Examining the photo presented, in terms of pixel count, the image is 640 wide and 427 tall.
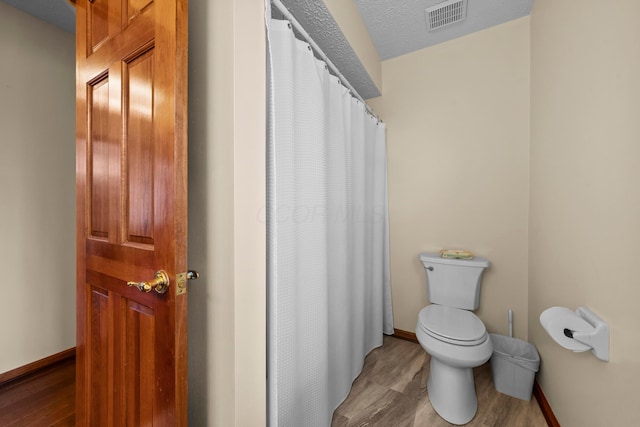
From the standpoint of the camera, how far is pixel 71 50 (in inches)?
75.5

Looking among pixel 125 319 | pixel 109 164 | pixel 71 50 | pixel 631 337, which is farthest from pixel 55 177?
pixel 631 337

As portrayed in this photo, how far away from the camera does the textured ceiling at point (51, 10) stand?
160 centimetres

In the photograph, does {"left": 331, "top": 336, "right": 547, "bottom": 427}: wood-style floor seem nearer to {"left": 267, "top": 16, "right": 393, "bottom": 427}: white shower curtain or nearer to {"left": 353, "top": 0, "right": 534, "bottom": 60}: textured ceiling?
{"left": 267, "top": 16, "right": 393, "bottom": 427}: white shower curtain

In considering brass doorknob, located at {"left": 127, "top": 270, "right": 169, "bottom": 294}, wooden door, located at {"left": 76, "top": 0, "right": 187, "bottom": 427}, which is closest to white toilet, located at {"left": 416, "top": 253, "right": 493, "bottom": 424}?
wooden door, located at {"left": 76, "top": 0, "right": 187, "bottom": 427}

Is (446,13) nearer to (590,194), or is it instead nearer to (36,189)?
(590,194)

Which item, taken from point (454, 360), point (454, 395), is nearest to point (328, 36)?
point (454, 360)

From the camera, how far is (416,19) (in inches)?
70.5

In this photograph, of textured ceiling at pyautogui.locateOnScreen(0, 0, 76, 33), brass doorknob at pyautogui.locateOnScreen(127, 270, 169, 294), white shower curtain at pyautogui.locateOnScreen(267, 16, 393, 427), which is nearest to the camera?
brass doorknob at pyautogui.locateOnScreen(127, 270, 169, 294)

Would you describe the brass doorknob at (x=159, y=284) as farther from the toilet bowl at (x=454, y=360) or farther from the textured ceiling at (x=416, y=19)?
the textured ceiling at (x=416, y=19)

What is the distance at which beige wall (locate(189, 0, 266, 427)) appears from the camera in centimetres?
82

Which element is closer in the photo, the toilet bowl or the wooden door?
the wooden door

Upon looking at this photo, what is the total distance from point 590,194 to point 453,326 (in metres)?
0.91

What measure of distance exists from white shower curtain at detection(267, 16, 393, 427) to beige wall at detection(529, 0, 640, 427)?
1067mm

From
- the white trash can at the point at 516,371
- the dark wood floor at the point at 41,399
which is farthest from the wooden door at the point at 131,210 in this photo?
the white trash can at the point at 516,371
